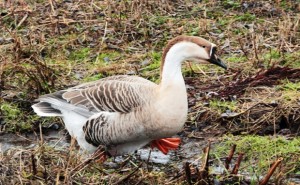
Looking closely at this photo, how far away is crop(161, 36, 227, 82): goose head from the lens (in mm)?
7055

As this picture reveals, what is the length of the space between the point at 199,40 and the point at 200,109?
168 cm

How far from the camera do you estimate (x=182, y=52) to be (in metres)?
7.09

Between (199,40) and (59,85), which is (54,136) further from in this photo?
(199,40)

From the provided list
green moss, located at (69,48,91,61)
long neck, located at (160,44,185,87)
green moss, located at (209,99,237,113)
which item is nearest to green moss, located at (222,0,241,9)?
green moss, located at (69,48,91,61)

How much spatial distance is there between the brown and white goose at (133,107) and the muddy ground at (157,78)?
10.5 inches

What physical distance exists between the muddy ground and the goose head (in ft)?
3.08

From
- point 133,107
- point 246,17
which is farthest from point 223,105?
point 246,17

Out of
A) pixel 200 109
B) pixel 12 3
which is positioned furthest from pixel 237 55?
pixel 12 3

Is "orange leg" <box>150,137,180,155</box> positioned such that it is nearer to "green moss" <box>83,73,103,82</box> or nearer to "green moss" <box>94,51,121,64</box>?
"green moss" <box>83,73,103,82</box>

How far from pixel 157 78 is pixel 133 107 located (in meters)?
2.67

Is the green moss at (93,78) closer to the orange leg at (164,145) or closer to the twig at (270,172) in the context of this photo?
the orange leg at (164,145)

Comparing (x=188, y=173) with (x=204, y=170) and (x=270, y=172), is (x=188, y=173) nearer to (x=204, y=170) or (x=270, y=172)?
(x=204, y=170)

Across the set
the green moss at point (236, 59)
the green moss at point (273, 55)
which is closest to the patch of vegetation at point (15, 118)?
the green moss at point (236, 59)

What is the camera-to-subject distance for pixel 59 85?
947 centimetres
